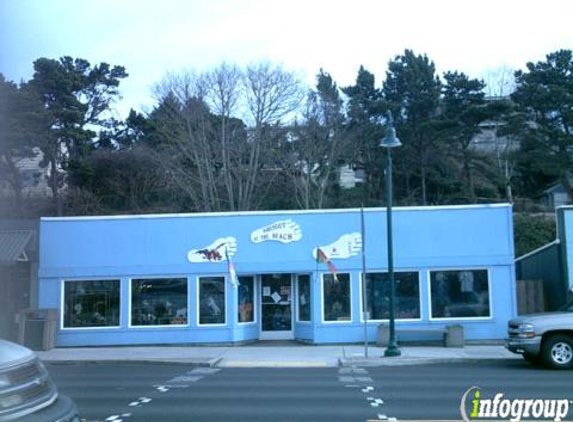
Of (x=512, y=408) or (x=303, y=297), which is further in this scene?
(x=303, y=297)

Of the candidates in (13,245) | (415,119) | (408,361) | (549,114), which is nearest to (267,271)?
(408,361)

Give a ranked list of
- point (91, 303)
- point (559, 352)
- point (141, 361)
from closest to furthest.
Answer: point (559, 352)
point (141, 361)
point (91, 303)

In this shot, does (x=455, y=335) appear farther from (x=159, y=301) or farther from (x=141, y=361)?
(x=159, y=301)

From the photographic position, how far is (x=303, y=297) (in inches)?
902

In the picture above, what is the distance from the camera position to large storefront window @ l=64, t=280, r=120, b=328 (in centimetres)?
2248

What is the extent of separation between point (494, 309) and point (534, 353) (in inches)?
240

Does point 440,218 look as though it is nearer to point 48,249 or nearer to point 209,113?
point 48,249

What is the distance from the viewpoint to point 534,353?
51.5 ft

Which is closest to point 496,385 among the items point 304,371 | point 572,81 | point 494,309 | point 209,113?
point 304,371

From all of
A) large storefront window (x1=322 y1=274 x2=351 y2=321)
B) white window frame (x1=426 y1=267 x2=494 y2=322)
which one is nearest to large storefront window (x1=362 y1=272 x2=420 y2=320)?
white window frame (x1=426 y1=267 x2=494 y2=322)

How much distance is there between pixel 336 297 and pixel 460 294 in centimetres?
389

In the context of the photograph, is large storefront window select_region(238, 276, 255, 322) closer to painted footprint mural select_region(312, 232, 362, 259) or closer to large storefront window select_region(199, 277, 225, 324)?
large storefront window select_region(199, 277, 225, 324)

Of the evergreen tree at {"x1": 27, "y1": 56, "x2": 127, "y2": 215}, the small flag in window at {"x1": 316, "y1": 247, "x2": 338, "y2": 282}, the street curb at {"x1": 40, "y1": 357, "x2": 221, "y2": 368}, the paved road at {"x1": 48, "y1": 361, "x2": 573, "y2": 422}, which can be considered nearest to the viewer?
the paved road at {"x1": 48, "y1": 361, "x2": 573, "y2": 422}

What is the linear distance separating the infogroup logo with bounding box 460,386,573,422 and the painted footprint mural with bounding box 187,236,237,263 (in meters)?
12.1
